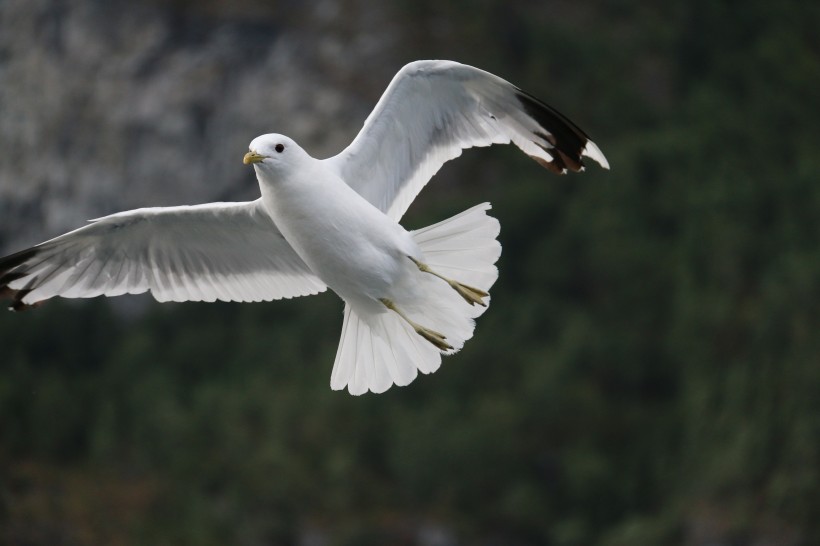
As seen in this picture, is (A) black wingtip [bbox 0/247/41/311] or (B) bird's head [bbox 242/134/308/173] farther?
(A) black wingtip [bbox 0/247/41/311]

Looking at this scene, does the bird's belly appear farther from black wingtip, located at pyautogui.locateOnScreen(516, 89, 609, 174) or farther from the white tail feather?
black wingtip, located at pyautogui.locateOnScreen(516, 89, 609, 174)

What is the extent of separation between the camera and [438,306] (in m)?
7.31

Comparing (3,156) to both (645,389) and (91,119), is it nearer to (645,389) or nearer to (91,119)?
(91,119)

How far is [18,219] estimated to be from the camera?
18672 millimetres

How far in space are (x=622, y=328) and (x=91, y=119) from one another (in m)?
8.94

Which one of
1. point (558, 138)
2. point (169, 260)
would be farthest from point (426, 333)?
point (169, 260)

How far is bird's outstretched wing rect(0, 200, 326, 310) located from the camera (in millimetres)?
7551

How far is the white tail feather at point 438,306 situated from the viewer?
23.8 ft

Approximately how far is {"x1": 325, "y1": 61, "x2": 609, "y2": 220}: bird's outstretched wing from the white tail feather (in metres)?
0.46

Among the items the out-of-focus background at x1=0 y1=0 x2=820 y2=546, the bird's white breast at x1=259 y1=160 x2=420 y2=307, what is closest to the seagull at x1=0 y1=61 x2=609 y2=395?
the bird's white breast at x1=259 y1=160 x2=420 y2=307

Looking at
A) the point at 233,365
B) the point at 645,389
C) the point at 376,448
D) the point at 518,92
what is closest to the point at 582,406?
the point at 645,389

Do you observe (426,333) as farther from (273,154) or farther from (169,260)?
Result: (169,260)

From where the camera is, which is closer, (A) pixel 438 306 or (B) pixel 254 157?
(B) pixel 254 157

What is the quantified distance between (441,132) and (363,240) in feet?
2.88
